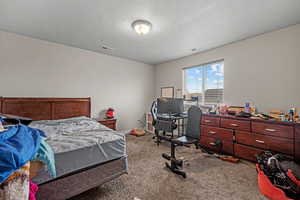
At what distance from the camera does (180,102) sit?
3.56 meters

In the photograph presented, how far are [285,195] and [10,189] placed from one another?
8.33 feet

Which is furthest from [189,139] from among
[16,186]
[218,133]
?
[16,186]

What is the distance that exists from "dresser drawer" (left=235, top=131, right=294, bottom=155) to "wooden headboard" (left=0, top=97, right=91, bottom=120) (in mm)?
3763

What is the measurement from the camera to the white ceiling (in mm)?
1891

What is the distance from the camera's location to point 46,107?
3.06 m

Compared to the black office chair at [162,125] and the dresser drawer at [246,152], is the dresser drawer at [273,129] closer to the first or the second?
the dresser drawer at [246,152]

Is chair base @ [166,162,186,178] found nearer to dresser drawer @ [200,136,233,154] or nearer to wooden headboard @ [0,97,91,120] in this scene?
dresser drawer @ [200,136,233,154]

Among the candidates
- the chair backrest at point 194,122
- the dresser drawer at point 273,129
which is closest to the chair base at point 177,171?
the chair backrest at point 194,122

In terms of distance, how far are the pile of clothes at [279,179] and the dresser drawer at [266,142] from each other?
0.37 m

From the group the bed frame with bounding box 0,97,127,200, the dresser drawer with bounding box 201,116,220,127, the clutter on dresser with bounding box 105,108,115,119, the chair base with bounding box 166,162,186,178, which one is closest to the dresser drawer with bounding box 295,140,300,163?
the dresser drawer with bounding box 201,116,220,127

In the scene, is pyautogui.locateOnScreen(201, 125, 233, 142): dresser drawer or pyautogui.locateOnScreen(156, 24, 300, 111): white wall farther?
pyautogui.locateOnScreen(201, 125, 233, 142): dresser drawer

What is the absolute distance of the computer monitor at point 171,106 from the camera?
3.54 metres

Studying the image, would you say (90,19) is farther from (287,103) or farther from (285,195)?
(287,103)

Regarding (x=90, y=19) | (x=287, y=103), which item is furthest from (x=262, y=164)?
(x=90, y=19)
